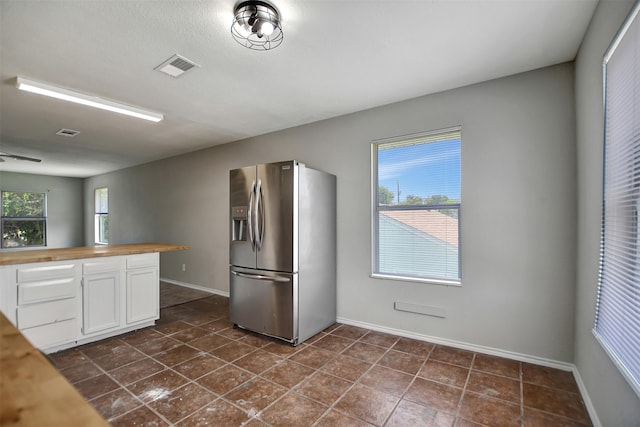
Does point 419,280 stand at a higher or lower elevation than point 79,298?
higher

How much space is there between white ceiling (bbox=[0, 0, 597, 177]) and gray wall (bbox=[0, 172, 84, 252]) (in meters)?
5.24

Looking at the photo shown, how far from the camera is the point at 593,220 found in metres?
2.00

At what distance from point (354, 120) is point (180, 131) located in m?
2.52

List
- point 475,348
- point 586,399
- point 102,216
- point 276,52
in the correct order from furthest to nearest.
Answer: point 102,216
point 475,348
point 276,52
point 586,399

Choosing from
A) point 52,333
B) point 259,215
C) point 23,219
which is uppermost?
point 259,215

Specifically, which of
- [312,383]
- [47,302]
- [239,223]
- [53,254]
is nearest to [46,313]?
[47,302]

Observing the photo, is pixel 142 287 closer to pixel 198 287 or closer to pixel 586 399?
pixel 198 287

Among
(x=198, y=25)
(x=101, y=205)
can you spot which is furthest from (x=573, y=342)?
(x=101, y=205)

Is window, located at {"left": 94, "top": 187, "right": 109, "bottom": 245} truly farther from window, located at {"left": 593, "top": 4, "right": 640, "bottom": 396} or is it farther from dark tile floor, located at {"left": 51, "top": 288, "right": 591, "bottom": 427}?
window, located at {"left": 593, "top": 4, "right": 640, "bottom": 396}

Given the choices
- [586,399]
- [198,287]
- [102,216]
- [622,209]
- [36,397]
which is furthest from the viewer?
[102,216]

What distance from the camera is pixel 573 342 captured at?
7.88ft

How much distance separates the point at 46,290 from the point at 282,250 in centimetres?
215

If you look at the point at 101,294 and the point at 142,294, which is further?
the point at 142,294

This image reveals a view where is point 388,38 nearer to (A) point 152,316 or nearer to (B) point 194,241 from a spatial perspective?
(A) point 152,316
